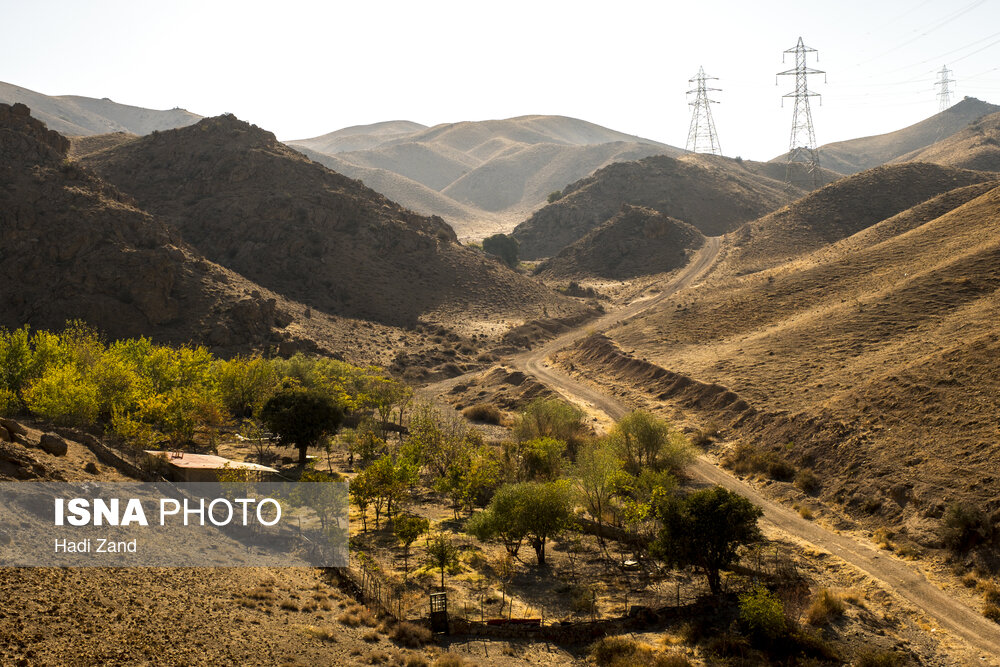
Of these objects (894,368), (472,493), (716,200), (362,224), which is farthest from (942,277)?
(716,200)

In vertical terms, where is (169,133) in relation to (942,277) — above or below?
above

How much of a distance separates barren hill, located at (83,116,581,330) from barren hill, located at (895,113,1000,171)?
312ft

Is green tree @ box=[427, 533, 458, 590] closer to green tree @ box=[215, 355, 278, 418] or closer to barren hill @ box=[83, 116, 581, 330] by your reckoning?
green tree @ box=[215, 355, 278, 418]

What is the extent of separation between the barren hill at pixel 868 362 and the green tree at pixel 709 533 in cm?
820

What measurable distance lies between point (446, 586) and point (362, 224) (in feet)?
220

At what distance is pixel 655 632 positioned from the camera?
73.9 feet

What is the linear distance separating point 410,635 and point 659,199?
118187 mm

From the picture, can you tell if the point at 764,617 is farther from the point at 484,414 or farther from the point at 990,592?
the point at 484,414

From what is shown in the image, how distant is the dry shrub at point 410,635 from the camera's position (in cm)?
2008

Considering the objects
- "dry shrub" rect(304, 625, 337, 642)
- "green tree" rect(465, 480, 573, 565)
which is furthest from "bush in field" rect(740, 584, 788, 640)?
"dry shrub" rect(304, 625, 337, 642)

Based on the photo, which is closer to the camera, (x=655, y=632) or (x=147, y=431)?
(x=655, y=632)

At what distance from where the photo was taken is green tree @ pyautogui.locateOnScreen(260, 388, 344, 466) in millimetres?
36469

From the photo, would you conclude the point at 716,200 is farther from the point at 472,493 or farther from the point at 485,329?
the point at 472,493

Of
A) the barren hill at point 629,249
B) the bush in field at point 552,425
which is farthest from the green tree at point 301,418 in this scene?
the barren hill at point 629,249
